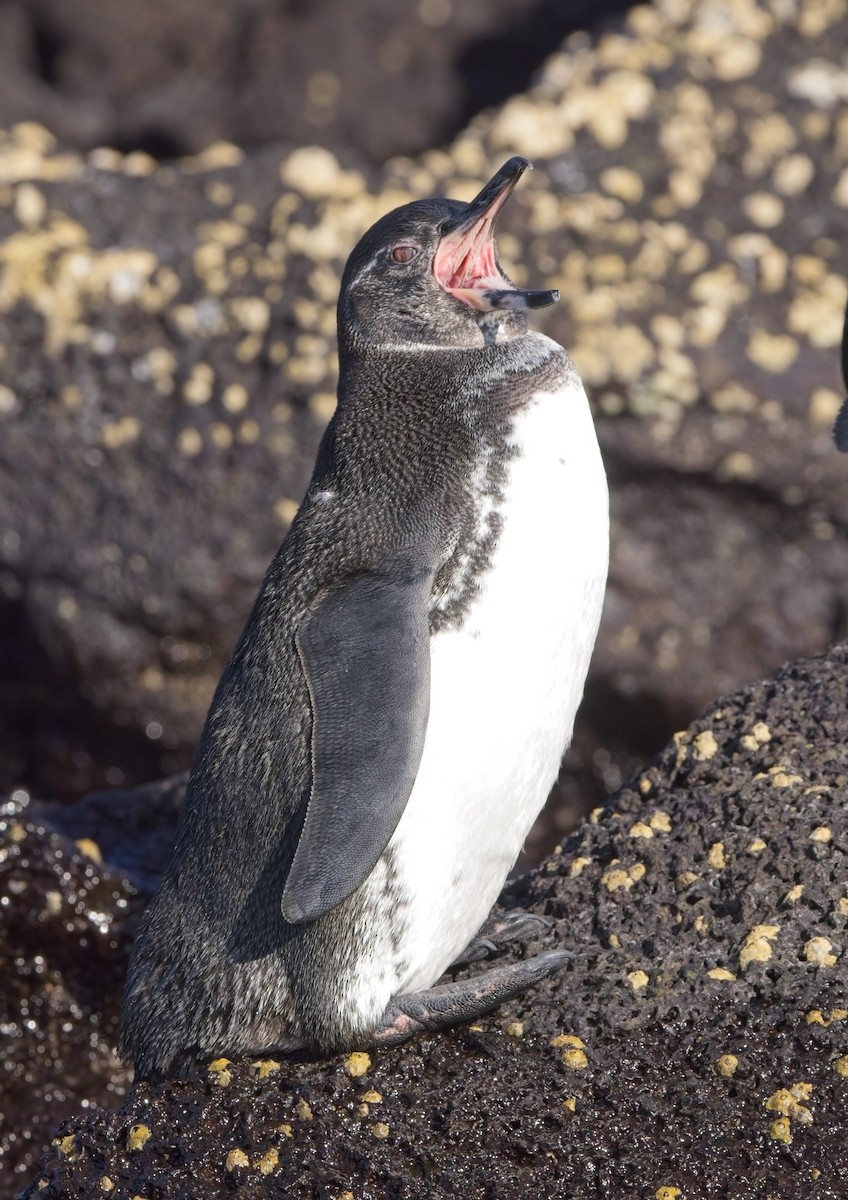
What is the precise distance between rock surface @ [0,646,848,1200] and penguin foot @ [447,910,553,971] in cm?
5

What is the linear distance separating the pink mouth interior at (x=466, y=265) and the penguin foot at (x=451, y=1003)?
4.59ft

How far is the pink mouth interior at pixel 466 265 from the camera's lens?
327 centimetres

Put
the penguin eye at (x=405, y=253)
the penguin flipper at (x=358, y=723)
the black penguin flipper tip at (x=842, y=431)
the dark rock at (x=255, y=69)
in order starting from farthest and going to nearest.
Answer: the dark rock at (x=255, y=69)
the black penguin flipper tip at (x=842, y=431)
the penguin eye at (x=405, y=253)
the penguin flipper at (x=358, y=723)

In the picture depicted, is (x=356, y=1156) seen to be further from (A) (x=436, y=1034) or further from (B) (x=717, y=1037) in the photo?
(B) (x=717, y=1037)

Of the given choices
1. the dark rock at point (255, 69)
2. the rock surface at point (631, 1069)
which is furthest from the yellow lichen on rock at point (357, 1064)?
the dark rock at point (255, 69)

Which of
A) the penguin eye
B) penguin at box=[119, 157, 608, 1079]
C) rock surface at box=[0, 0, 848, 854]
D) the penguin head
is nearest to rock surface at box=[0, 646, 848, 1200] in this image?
penguin at box=[119, 157, 608, 1079]

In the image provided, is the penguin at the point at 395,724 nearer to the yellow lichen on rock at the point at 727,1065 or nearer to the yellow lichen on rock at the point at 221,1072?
the yellow lichen on rock at the point at 221,1072

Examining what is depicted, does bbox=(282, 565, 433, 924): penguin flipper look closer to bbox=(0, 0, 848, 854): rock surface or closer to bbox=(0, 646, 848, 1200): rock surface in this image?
bbox=(0, 646, 848, 1200): rock surface

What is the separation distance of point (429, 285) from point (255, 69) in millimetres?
6765

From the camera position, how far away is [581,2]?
29.0 ft

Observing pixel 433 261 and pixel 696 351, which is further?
pixel 696 351

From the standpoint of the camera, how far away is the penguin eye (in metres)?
→ 3.30

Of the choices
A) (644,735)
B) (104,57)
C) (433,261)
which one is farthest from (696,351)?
(104,57)

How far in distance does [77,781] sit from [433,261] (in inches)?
151
